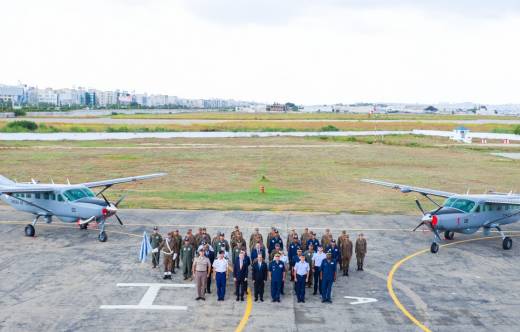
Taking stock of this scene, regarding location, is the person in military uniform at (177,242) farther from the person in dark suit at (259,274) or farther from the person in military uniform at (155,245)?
the person in dark suit at (259,274)

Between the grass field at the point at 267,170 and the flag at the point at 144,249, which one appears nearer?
the flag at the point at 144,249

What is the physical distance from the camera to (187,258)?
17.5 m

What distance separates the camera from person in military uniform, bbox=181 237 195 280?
57.4ft

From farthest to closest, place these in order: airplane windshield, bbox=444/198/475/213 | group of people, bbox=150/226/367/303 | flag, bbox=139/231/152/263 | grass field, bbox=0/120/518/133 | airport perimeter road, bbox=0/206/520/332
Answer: grass field, bbox=0/120/518/133
airplane windshield, bbox=444/198/475/213
flag, bbox=139/231/152/263
group of people, bbox=150/226/367/303
airport perimeter road, bbox=0/206/520/332

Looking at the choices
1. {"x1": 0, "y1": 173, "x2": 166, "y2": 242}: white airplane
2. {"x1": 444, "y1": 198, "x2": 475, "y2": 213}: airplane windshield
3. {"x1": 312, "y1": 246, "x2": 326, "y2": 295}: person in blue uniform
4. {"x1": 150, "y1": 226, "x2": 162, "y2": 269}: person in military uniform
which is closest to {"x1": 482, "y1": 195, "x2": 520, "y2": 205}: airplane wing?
{"x1": 444, "y1": 198, "x2": 475, "y2": 213}: airplane windshield

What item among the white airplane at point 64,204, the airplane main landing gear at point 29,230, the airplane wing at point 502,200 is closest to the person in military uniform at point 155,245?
the white airplane at point 64,204

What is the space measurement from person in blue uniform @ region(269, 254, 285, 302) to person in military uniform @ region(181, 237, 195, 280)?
3410mm

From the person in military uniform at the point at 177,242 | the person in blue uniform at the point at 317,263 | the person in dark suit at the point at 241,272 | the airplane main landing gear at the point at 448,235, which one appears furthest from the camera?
the airplane main landing gear at the point at 448,235

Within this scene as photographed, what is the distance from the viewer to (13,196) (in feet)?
80.3

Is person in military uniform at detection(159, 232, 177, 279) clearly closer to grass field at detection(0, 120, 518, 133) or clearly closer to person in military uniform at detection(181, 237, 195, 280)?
person in military uniform at detection(181, 237, 195, 280)

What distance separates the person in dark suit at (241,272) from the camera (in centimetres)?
1565

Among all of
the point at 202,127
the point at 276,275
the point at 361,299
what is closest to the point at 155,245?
the point at 276,275

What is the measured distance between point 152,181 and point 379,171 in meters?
20.4

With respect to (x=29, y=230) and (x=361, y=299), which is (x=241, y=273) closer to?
(x=361, y=299)
